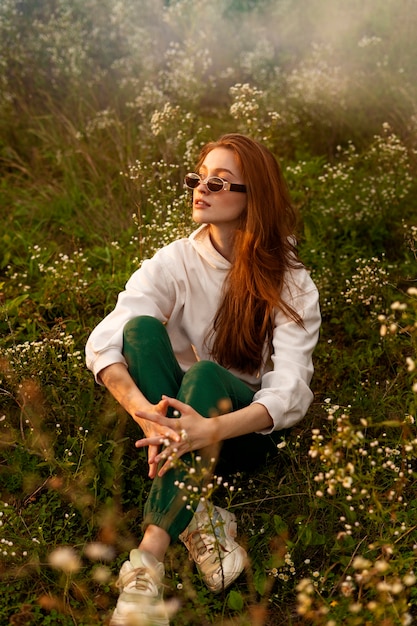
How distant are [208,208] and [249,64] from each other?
217 inches

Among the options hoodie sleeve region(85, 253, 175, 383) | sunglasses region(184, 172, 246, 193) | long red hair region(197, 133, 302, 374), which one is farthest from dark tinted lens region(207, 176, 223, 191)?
hoodie sleeve region(85, 253, 175, 383)

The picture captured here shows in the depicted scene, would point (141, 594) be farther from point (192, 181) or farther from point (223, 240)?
point (192, 181)

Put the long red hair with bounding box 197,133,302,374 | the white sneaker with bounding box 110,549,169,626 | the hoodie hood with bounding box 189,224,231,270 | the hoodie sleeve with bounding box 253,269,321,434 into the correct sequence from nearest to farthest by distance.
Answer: the white sneaker with bounding box 110,549,169,626, the hoodie sleeve with bounding box 253,269,321,434, the long red hair with bounding box 197,133,302,374, the hoodie hood with bounding box 189,224,231,270

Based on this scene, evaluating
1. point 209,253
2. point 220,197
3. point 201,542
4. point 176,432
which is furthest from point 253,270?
point 201,542

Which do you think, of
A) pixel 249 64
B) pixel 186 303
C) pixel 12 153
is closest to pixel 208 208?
pixel 186 303

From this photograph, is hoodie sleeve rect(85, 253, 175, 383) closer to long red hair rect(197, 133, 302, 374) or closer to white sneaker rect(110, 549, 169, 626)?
long red hair rect(197, 133, 302, 374)

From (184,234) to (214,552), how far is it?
5.74ft

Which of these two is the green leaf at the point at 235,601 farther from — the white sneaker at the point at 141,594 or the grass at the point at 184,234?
the white sneaker at the point at 141,594

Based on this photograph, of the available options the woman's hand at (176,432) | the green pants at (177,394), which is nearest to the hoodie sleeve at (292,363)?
the green pants at (177,394)

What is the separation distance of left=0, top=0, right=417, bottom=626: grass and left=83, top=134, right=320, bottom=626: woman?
0.17 meters

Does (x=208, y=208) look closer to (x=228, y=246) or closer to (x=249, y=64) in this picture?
(x=228, y=246)

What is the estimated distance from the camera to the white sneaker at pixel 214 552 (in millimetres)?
2447

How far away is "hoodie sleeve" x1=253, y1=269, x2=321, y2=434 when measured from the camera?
2629 mm

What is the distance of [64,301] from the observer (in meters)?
3.92
